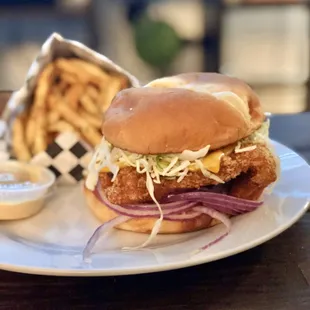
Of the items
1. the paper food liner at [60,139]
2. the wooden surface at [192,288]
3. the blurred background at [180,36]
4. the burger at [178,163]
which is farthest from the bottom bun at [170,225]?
the blurred background at [180,36]

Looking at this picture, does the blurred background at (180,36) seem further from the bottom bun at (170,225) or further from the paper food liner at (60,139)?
the bottom bun at (170,225)

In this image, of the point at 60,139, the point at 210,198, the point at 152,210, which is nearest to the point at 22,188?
the point at 60,139

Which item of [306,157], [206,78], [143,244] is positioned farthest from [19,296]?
[306,157]

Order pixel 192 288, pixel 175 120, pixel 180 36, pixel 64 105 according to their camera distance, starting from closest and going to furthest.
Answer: pixel 192 288 < pixel 175 120 < pixel 64 105 < pixel 180 36

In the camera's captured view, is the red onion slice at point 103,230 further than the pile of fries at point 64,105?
No

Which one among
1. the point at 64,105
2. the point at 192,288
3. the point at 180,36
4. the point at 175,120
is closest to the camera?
the point at 192,288

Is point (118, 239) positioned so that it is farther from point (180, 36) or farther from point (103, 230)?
point (180, 36)
